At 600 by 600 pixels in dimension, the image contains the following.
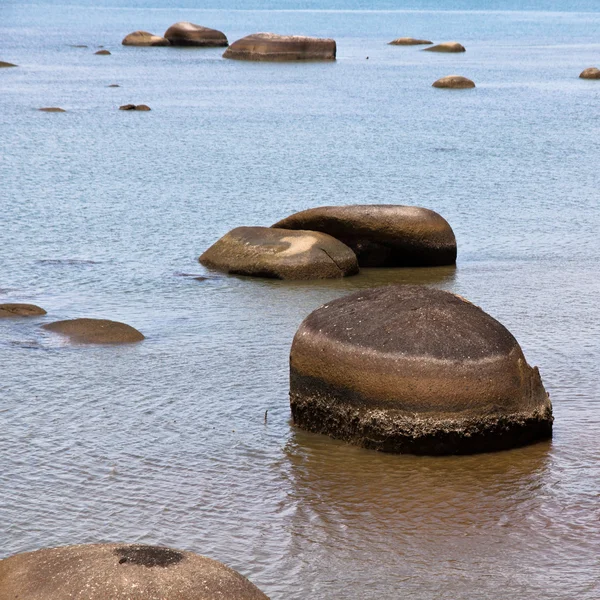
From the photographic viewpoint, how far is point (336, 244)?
701 inches

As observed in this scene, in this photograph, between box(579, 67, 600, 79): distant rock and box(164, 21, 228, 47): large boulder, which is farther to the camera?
box(164, 21, 228, 47): large boulder

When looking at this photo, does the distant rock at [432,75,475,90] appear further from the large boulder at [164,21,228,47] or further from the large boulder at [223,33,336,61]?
the large boulder at [164,21,228,47]

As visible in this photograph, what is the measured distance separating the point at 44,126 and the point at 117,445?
87.9ft

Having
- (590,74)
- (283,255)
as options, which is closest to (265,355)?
(283,255)

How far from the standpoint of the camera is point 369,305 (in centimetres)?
1121

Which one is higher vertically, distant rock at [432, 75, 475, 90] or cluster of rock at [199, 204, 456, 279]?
cluster of rock at [199, 204, 456, 279]

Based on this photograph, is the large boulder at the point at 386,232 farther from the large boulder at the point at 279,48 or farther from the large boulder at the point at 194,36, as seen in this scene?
the large boulder at the point at 194,36

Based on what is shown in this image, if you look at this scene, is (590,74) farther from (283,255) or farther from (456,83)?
(283,255)

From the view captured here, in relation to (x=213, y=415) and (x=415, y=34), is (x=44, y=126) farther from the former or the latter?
(x=415, y=34)

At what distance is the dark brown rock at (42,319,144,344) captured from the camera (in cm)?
1437

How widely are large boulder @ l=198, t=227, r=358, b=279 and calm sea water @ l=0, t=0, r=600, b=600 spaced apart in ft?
1.02

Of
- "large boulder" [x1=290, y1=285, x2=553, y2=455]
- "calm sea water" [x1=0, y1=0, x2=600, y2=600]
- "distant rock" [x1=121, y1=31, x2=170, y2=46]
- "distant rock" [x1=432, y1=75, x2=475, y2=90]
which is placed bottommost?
"distant rock" [x1=121, y1=31, x2=170, y2=46]

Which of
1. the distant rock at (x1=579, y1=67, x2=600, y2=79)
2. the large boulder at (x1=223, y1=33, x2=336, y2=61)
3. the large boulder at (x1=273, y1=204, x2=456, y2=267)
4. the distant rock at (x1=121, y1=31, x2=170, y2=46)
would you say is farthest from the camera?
the distant rock at (x1=121, y1=31, x2=170, y2=46)

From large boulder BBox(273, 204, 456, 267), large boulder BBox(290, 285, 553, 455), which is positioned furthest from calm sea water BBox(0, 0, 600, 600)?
large boulder BBox(273, 204, 456, 267)
